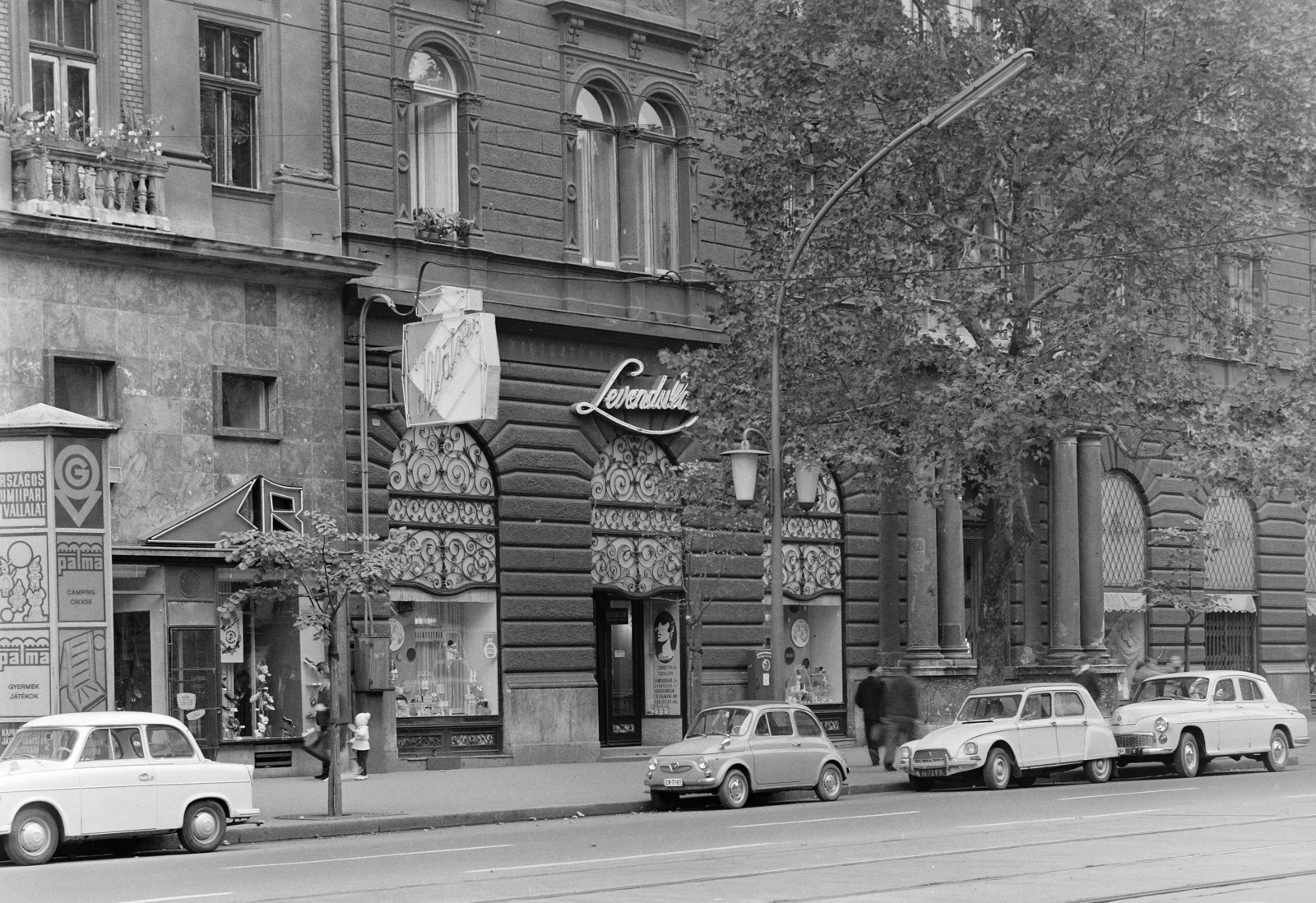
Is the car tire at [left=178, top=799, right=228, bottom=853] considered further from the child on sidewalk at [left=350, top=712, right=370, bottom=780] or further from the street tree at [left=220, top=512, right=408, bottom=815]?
the child on sidewalk at [left=350, top=712, right=370, bottom=780]

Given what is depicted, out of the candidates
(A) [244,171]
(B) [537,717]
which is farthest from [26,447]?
(B) [537,717]

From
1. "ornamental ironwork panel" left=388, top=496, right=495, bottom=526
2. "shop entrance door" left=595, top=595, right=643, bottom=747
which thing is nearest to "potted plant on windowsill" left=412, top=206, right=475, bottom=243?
"ornamental ironwork panel" left=388, top=496, right=495, bottom=526

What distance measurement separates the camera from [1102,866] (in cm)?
1552

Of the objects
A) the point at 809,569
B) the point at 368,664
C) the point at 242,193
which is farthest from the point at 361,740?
the point at 809,569

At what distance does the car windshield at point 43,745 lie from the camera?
19.4 metres

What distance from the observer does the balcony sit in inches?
1016

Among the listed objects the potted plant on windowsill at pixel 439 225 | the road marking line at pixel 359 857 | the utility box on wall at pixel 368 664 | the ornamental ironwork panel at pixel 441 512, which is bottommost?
the road marking line at pixel 359 857

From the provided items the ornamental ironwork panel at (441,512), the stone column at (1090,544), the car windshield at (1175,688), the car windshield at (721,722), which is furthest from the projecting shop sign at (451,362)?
the stone column at (1090,544)

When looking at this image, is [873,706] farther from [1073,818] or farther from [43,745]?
[43,745]

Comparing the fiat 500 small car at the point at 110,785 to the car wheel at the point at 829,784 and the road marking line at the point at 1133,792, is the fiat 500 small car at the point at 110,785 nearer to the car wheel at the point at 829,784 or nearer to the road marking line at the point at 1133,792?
the car wheel at the point at 829,784

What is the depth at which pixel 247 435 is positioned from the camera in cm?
2823

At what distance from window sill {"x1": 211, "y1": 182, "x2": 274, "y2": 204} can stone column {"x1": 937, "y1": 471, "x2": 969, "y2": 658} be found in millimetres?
15833

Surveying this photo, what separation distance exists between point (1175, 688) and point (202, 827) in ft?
52.7

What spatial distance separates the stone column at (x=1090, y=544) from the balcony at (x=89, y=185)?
73.3 ft
